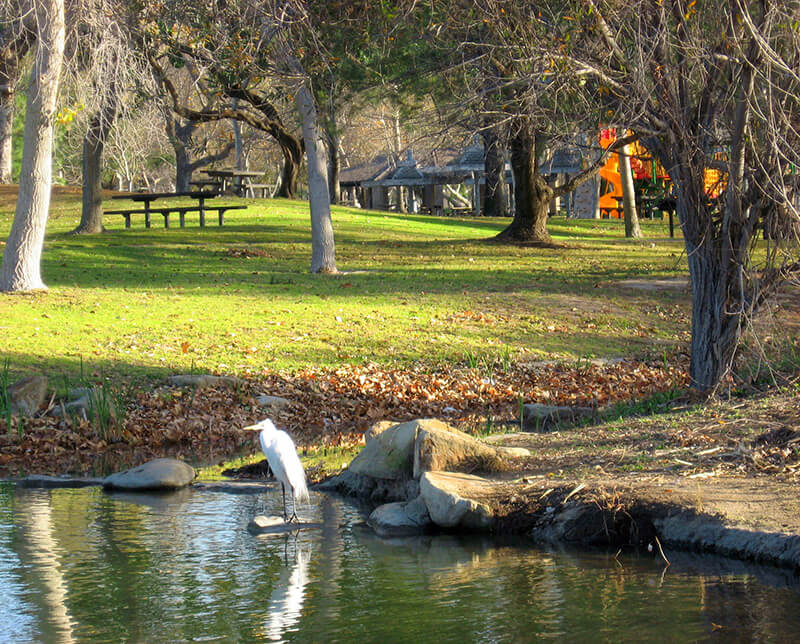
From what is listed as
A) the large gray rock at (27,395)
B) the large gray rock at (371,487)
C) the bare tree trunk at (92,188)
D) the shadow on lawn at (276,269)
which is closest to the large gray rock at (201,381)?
the large gray rock at (27,395)

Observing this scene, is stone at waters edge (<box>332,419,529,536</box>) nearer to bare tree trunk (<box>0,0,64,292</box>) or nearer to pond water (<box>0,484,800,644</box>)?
pond water (<box>0,484,800,644</box>)

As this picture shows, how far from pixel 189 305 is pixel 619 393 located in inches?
319

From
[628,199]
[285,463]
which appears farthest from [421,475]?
[628,199]

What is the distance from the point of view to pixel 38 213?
18.4m

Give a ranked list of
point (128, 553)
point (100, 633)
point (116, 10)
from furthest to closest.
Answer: point (116, 10), point (128, 553), point (100, 633)

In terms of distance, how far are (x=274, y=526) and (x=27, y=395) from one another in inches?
215

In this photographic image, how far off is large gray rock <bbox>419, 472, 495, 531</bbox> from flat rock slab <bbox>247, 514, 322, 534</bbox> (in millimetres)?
1058

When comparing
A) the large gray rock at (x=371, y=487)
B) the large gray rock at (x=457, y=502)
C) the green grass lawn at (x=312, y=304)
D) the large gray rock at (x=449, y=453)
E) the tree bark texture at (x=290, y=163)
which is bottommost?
the large gray rock at (x=371, y=487)

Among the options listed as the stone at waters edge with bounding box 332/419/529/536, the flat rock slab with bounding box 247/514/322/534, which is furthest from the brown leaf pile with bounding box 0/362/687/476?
the flat rock slab with bounding box 247/514/322/534

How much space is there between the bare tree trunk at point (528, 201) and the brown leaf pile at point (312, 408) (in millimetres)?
13164

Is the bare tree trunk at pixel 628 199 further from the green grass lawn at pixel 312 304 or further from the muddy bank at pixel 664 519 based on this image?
the muddy bank at pixel 664 519

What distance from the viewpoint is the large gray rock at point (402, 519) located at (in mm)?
8938

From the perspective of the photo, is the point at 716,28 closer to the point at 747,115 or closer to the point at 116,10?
the point at 747,115

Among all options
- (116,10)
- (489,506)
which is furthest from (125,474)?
(116,10)
